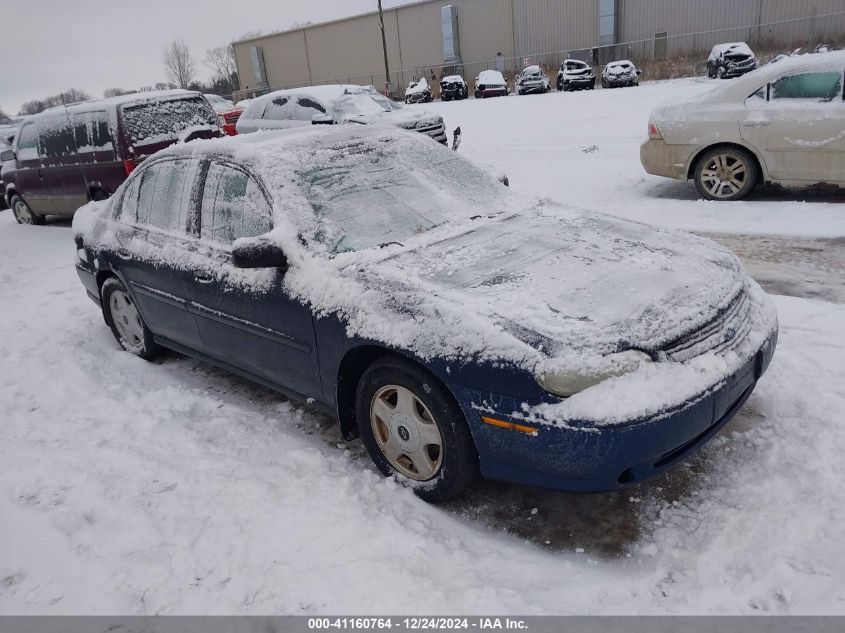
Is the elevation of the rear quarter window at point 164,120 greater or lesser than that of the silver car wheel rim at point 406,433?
greater

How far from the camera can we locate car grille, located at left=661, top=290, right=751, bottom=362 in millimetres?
2664

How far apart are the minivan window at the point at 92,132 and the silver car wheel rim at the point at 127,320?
16.4 feet

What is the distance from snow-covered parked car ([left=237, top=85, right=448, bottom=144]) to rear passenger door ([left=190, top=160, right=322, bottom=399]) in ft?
26.8

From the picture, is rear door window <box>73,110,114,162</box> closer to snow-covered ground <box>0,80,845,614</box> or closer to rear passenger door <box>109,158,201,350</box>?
rear passenger door <box>109,158,201,350</box>

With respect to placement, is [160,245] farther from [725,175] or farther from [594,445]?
[725,175]

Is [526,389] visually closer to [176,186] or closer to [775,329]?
[775,329]

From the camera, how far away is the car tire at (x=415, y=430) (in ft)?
9.27

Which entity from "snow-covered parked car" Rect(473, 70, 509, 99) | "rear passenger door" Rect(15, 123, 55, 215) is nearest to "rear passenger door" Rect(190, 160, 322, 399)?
"rear passenger door" Rect(15, 123, 55, 215)

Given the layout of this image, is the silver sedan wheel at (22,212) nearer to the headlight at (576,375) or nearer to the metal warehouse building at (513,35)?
the headlight at (576,375)

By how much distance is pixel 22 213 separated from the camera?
1208cm

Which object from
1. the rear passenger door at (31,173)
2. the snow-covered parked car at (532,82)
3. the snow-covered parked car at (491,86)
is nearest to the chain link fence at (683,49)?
the snow-covered parked car at (532,82)

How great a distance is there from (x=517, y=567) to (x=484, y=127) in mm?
15548

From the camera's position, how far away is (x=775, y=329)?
3195 mm

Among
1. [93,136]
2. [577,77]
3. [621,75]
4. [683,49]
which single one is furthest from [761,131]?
[683,49]
